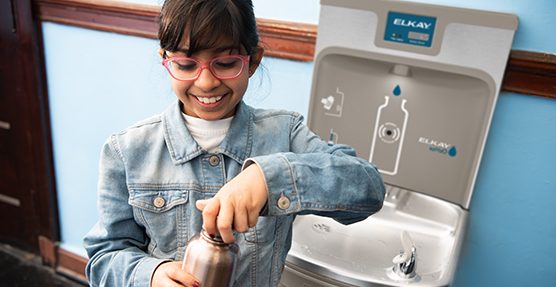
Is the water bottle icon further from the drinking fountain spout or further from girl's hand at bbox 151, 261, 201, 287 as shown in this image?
girl's hand at bbox 151, 261, 201, 287

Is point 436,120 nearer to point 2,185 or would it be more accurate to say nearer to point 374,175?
point 374,175

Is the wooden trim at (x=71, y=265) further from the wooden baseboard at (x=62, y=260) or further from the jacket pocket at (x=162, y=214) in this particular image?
the jacket pocket at (x=162, y=214)

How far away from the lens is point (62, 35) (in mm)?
1650

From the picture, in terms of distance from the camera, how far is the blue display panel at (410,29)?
39.2 inches

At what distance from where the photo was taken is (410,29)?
101cm

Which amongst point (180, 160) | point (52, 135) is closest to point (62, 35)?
point (52, 135)

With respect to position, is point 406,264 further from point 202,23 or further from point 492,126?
point 202,23

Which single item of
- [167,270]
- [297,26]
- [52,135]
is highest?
[297,26]

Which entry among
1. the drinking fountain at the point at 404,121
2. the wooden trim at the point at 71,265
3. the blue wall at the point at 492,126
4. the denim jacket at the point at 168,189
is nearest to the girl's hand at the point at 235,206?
the denim jacket at the point at 168,189

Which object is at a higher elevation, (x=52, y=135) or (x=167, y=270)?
(x=167, y=270)

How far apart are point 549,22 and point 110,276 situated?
100 centimetres

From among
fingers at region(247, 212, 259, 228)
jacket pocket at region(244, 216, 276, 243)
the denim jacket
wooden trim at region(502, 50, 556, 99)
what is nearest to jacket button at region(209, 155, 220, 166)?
the denim jacket

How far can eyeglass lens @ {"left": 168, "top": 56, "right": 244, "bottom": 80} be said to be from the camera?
643 millimetres

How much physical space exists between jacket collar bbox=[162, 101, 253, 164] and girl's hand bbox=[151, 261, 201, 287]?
6.4 inches
